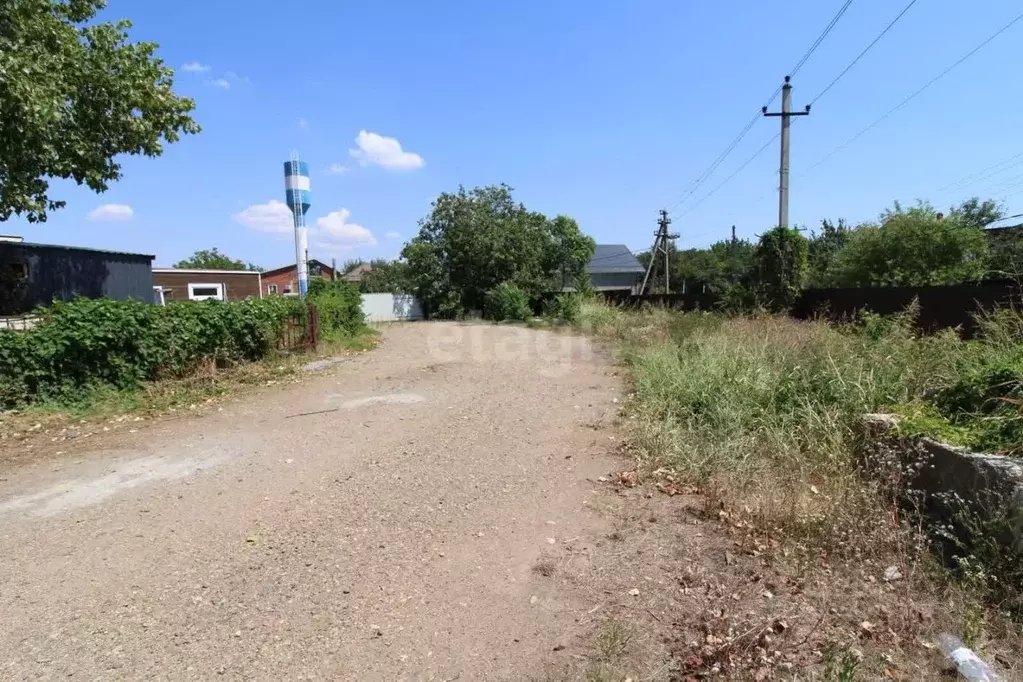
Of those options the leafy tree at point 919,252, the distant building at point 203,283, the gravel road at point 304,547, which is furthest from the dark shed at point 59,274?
the leafy tree at point 919,252

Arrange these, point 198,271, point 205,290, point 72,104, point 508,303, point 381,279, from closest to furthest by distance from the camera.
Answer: point 72,104, point 508,303, point 198,271, point 205,290, point 381,279

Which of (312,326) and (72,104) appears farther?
(312,326)

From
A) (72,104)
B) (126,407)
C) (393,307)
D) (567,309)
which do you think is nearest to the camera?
(126,407)

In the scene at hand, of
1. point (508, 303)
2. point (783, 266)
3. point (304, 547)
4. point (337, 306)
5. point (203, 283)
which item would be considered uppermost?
point (203, 283)

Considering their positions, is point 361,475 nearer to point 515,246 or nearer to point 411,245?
point 515,246

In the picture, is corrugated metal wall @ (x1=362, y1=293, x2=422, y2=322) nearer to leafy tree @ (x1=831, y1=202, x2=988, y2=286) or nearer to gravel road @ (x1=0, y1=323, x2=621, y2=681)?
leafy tree @ (x1=831, y1=202, x2=988, y2=286)

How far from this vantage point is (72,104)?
10.4 m

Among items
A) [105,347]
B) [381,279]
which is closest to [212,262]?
[381,279]

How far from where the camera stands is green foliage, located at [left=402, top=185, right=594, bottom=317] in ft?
98.0

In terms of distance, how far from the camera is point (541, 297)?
100 feet

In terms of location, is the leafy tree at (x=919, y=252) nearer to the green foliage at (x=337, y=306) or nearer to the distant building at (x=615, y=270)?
the green foliage at (x=337, y=306)

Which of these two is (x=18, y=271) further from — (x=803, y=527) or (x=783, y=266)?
(x=783, y=266)

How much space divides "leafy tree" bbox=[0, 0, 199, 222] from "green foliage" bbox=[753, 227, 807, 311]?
15398 mm

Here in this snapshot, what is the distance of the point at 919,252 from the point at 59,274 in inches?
969
